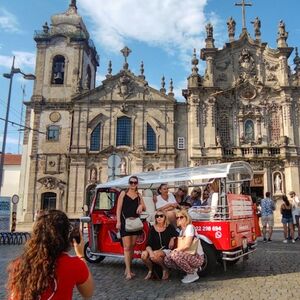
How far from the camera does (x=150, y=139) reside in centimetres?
3200

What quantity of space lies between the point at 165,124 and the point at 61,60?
12165 mm

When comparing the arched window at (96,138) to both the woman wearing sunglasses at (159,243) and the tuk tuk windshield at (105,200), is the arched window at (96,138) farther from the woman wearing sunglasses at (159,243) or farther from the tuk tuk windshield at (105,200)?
the woman wearing sunglasses at (159,243)

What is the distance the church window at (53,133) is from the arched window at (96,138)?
3.17m

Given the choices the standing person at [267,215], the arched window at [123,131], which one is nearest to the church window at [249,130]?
the arched window at [123,131]

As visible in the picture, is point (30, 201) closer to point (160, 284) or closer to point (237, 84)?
point (237, 84)

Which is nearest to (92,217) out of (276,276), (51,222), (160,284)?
(160,284)

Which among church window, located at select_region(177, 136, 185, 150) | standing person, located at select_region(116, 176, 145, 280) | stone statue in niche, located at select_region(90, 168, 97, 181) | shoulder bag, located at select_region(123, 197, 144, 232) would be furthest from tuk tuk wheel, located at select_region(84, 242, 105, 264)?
church window, located at select_region(177, 136, 185, 150)

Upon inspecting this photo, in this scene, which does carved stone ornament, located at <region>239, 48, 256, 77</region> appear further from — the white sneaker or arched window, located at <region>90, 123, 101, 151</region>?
the white sneaker

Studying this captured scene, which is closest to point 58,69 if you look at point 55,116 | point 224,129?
point 55,116

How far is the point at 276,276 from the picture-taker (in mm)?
8156

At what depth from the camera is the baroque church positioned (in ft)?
102

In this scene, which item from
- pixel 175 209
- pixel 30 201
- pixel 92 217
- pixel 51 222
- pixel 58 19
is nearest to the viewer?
pixel 51 222

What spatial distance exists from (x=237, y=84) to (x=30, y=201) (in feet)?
68.2

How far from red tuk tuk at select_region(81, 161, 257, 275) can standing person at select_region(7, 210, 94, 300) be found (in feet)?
18.5
